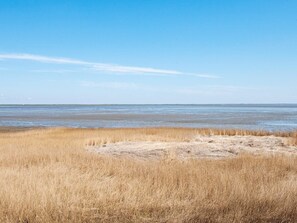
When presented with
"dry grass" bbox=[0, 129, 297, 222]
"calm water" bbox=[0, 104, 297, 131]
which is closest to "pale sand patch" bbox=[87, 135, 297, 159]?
"dry grass" bbox=[0, 129, 297, 222]

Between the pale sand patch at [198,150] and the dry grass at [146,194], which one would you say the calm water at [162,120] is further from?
the dry grass at [146,194]

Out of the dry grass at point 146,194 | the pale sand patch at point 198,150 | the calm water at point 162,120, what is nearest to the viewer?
the dry grass at point 146,194

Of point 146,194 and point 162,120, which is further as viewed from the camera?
point 162,120

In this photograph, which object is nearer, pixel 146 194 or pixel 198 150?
pixel 146 194

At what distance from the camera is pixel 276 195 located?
838cm

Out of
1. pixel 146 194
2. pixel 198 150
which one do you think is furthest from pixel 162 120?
pixel 146 194

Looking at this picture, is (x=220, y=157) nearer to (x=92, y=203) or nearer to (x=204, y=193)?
(x=204, y=193)

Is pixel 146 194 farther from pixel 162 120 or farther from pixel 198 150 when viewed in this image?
pixel 162 120

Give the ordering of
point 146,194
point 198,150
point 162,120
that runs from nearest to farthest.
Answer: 1. point 146,194
2. point 198,150
3. point 162,120

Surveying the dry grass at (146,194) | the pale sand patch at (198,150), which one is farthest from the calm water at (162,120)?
the dry grass at (146,194)

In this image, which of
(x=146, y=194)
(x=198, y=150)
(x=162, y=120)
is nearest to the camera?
(x=146, y=194)

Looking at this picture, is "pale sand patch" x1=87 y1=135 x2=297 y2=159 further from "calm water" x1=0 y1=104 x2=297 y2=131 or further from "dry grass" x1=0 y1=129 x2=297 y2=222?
"calm water" x1=0 y1=104 x2=297 y2=131

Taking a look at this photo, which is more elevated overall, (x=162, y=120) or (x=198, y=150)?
(x=198, y=150)

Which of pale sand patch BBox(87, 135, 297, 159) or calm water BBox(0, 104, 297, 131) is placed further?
calm water BBox(0, 104, 297, 131)
